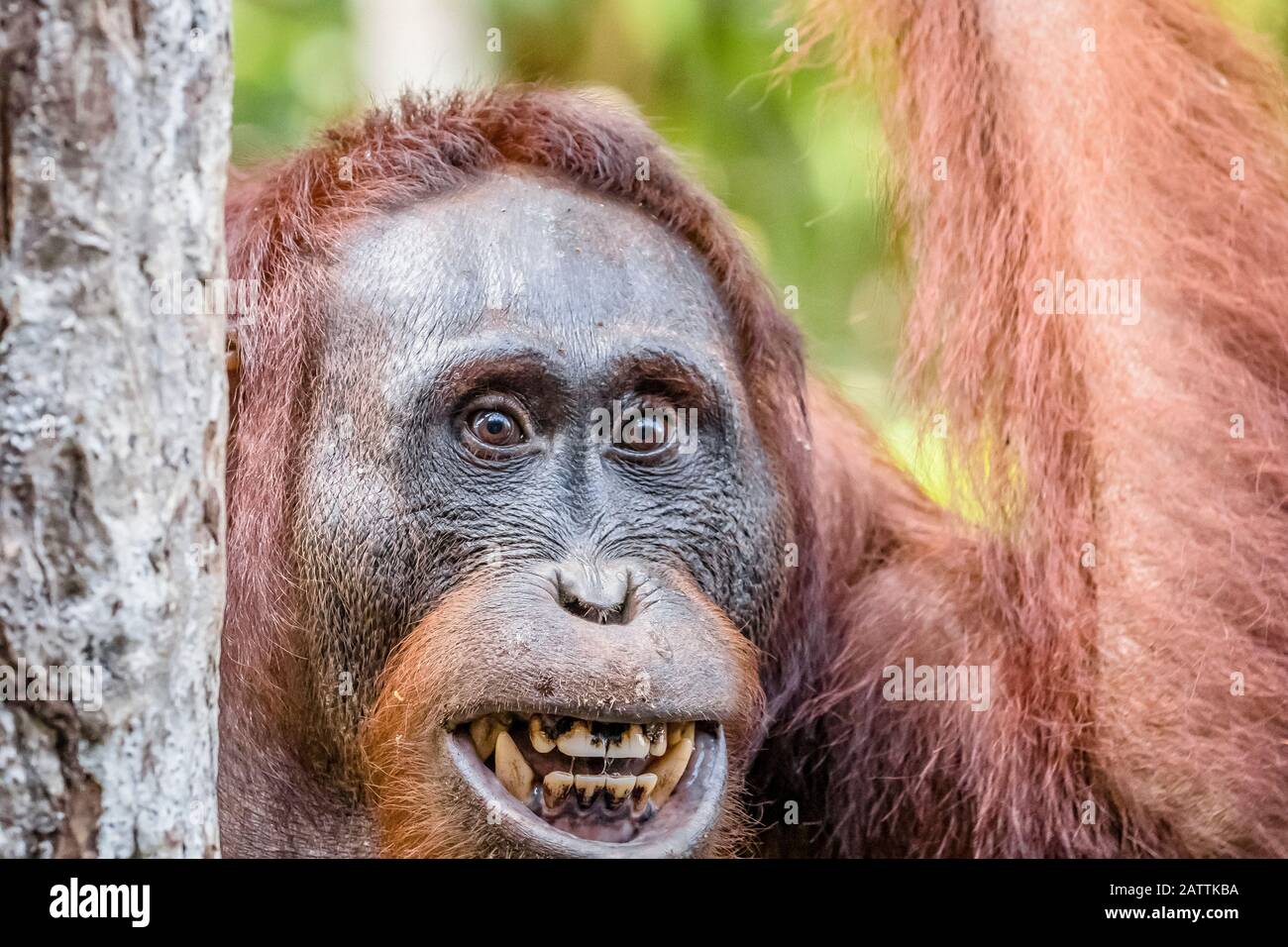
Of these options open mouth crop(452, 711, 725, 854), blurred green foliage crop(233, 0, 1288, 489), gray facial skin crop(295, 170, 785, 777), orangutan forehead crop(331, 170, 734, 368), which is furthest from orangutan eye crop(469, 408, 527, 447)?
blurred green foliage crop(233, 0, 1288, 489)

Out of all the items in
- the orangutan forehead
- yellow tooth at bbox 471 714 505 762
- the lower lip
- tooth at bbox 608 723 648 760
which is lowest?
the lower lip

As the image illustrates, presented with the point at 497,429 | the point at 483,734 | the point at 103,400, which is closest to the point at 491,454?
the point at 497,429

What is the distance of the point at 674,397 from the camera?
2227 mm

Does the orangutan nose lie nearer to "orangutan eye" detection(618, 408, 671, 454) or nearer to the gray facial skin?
the gray facial skin

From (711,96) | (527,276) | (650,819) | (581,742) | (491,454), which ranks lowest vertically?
(650,819)

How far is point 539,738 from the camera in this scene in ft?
6.47

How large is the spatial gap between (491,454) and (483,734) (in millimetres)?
403

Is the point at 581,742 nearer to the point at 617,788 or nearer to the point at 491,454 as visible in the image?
the point at 617,788

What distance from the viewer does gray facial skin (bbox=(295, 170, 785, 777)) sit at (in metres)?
2.09

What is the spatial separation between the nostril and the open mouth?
0.46 ft

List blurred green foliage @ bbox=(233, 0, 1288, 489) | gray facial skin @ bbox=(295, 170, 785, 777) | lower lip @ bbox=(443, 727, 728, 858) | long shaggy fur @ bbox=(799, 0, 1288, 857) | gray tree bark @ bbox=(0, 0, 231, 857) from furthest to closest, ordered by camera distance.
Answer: blurred green foliage @ bbox=(233, 0, 1288, 489) < long shaggy fur @ bbox=(799, 0, 1288, 857) < gray facial skin @ bbox=(295, 170, 785, 777) < lower lip @ bbox=(443, 727, 728, 858) < gray tree bark @ bbox=(0, 0, 231, 857)

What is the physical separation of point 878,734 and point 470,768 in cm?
83
